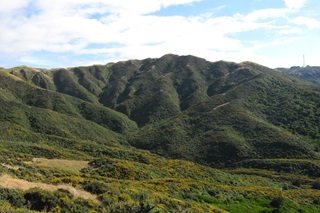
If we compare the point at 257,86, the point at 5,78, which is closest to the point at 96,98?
the point at 5,78

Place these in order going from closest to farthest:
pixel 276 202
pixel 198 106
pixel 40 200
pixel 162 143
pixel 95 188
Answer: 1. pixel 40 200
2. pixel 95 188
3. pixel 276 202
4. pixel 162 143
5. pixel 198 106

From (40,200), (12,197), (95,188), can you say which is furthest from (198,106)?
(12,197)

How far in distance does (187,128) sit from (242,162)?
27.8m

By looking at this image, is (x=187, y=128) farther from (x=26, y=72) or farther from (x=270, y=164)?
(x=26, y=72)

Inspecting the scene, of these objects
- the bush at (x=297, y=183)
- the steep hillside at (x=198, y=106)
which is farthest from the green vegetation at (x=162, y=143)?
the bush at (x=297, y=183)

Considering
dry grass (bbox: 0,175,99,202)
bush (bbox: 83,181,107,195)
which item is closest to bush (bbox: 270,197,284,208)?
bush (bbox: 83,181,107,195)

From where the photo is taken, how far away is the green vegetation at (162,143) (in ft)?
62.9

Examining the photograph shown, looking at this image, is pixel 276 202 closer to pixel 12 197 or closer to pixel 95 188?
pixel 95 188

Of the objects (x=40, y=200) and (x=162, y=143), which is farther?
(x=162, y=143)

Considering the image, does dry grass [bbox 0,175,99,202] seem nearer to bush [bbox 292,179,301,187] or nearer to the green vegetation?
the green vegetation

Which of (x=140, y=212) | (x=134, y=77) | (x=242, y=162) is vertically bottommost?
(x=242, y=162)

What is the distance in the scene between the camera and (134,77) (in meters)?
171

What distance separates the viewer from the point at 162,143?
8338 cm

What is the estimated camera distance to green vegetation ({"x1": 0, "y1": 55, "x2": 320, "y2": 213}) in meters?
19.2
